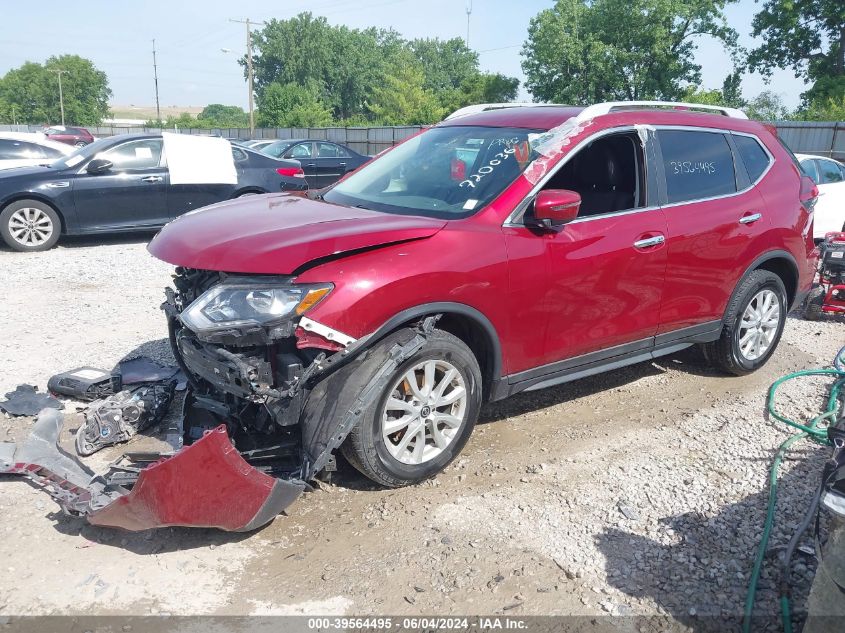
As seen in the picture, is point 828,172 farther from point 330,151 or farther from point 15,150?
point 15,150

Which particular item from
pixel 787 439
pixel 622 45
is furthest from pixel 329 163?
pixel 622 45

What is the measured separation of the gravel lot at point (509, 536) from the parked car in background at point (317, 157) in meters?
13.2

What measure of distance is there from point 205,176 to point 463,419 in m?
8.11

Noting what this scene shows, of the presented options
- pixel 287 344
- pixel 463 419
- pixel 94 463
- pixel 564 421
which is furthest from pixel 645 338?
pixel 94 463

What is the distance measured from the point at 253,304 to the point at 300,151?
15.2 meters

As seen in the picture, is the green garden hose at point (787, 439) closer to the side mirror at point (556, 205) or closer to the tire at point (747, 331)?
the tire at point (747, 331)

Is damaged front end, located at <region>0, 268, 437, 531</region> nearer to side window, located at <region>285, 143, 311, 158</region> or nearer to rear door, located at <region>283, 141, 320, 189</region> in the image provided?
rear door, located at <region>283, 141, 320, 189</region>

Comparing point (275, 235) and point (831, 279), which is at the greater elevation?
point (275, 235)

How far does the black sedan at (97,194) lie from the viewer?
9.64m

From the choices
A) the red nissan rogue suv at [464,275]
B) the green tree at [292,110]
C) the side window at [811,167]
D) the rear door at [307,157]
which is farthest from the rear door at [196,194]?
the green tree at [292,110]

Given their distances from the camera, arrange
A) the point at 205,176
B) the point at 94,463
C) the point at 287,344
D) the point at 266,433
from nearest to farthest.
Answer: the point at 287,344 < the point at 266,433 < the point at 94,463 < the point at 205,176

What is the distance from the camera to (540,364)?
13.6 feet

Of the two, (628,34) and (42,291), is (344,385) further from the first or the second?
(628,34)

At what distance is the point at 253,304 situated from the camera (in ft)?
10.7
